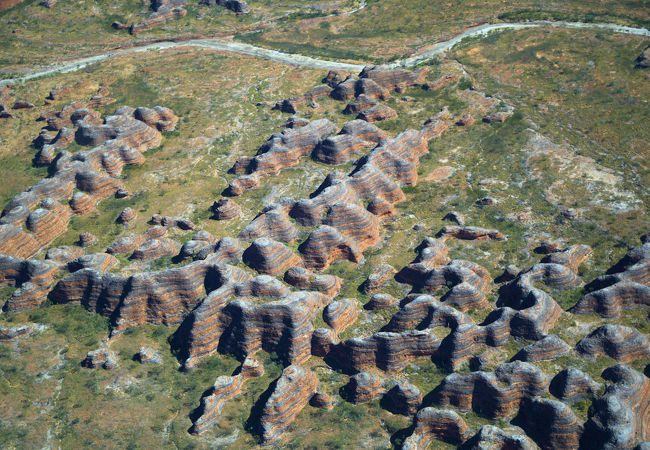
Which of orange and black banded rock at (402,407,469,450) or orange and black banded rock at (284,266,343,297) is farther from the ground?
orange and black banded rock at (284,266,343,297)

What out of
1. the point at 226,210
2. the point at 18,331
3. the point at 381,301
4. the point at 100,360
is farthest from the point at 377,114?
the point at 18,331

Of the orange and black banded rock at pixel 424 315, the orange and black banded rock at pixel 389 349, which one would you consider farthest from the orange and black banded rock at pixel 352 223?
the orange and black banded rock at pixel 389 349

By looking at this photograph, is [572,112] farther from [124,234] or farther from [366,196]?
[124,234]

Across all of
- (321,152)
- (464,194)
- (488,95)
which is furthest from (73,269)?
(488,95)

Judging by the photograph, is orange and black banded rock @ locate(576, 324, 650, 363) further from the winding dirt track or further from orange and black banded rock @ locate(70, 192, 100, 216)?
the winding dirt track

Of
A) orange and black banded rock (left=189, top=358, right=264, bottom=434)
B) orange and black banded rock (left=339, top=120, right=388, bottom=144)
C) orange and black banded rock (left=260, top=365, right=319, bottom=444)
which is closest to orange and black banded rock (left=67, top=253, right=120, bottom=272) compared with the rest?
orange and black banded rock (left=189, top=358, right=264, bottom=434)

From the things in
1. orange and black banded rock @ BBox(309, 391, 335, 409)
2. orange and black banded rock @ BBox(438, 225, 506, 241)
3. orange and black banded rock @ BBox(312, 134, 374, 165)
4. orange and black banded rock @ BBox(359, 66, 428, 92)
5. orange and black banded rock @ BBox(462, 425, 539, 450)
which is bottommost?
orange and black banded rock @ BBox(309, 391, 335, 409)
